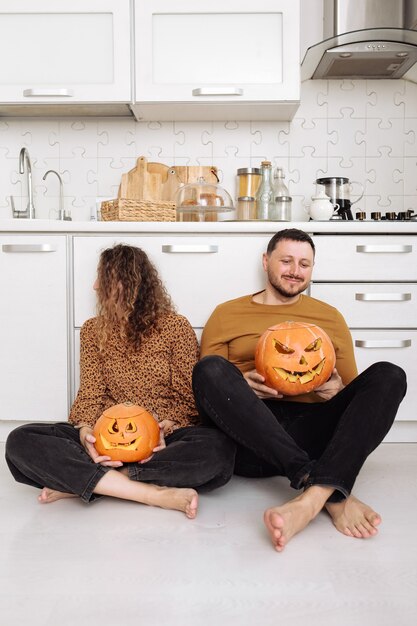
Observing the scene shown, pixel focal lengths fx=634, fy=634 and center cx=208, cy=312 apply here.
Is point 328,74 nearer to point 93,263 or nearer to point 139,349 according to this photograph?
point 93,263

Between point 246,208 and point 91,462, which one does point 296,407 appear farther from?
point 246,208

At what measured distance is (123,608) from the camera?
1185 mm

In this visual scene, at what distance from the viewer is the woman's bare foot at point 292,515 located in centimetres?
141

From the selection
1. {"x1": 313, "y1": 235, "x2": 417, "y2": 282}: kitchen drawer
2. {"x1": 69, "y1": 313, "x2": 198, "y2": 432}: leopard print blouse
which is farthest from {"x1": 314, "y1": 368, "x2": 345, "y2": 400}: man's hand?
{"x1": 313, "y1": 235, "x2": 417, "y2": 282}: kitchen drawer

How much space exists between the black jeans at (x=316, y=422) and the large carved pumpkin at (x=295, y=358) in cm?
9

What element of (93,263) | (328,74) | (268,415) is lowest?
(268,415)

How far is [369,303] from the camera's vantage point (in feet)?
8.01

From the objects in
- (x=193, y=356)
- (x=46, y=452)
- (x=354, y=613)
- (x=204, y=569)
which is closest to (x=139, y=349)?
(x=193, y=356)

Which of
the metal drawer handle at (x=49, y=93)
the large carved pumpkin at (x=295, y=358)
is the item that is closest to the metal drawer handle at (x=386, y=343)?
the large carved pumpkin at (x=295, y=358)

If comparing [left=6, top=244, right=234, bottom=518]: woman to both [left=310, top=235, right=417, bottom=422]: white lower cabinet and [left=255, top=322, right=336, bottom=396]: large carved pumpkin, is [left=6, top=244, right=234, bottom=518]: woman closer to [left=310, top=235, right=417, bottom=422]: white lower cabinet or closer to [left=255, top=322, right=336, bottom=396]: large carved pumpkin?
[left=255, top=322, right=336, bottom=396]: large carved pumpkin

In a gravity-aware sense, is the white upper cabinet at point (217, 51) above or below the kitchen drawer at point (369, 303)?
above

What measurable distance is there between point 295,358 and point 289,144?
166 centimetres

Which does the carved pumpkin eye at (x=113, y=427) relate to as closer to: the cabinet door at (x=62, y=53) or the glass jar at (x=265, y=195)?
the glass jar at (x=265, y=195)

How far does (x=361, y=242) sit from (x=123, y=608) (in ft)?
5.51
